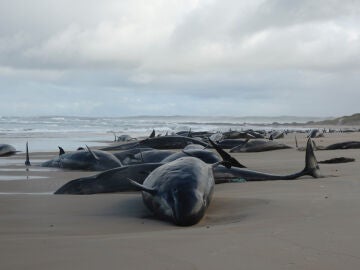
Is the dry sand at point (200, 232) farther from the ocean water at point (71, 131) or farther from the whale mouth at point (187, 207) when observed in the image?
the ocean water at point (71, 131)

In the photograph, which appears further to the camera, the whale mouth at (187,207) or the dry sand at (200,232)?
the whale mouth at (187,207)

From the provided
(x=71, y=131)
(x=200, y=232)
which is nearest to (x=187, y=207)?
(x=200, y=232)

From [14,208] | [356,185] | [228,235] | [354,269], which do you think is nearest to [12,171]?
[14,208]

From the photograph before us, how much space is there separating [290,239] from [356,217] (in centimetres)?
79

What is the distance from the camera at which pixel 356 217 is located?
10.8 feet

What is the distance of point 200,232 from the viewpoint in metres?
3.07

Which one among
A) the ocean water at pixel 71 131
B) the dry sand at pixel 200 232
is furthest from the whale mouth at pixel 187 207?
the ocean water at pixel 71 131

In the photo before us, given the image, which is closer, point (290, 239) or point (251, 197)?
point (290, 239)

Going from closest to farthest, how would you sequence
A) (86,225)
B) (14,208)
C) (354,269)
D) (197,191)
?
(354,269) < (86,225) < (197,191) < (14,208)

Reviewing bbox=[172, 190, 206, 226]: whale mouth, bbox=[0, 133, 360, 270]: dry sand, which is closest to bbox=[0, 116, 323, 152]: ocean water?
bbox=[0, 133, 360, 270]: dry sand

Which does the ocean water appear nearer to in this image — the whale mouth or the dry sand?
the dry sand

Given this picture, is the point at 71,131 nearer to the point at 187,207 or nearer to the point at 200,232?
the point at 187,207

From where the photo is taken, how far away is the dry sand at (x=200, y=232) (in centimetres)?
236

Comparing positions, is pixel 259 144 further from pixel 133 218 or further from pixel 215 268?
pixel 215 268
